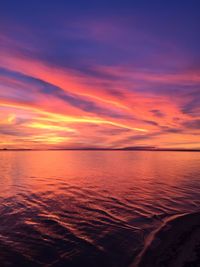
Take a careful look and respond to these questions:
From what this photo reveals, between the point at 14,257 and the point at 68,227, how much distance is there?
14.0ft

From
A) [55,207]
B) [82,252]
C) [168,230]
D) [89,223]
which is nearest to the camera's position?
[82,252]

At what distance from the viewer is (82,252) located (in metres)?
10.5

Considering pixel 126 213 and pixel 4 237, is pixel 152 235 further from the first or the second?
pixel 4 237

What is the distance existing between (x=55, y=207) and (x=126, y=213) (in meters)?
6.44

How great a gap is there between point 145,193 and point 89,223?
1176 centimetres

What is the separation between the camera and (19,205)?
1833cm

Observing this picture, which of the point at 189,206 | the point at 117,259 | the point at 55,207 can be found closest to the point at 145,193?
the point at 189,206

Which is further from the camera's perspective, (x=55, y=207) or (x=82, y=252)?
(x=55, y=207)

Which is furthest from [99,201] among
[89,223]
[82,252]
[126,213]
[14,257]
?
[14,257]

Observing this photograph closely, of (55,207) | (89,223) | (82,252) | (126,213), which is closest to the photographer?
(82,252)

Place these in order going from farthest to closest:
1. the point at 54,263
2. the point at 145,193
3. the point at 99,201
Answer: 1. the point at 145,193
2. the point at 99,201
3. the point at 54,263

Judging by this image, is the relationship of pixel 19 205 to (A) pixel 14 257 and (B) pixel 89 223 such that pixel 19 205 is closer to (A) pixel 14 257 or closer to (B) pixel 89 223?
(B) pixel 89 223

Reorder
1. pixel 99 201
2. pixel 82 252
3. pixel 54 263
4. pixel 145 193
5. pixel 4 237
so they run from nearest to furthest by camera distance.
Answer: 1. pixel 54 263
2. pixel 82 252
3. pixel 4 237
4. pixel 99 201
5. pixel 145 193

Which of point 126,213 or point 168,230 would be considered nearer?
point 168,230
